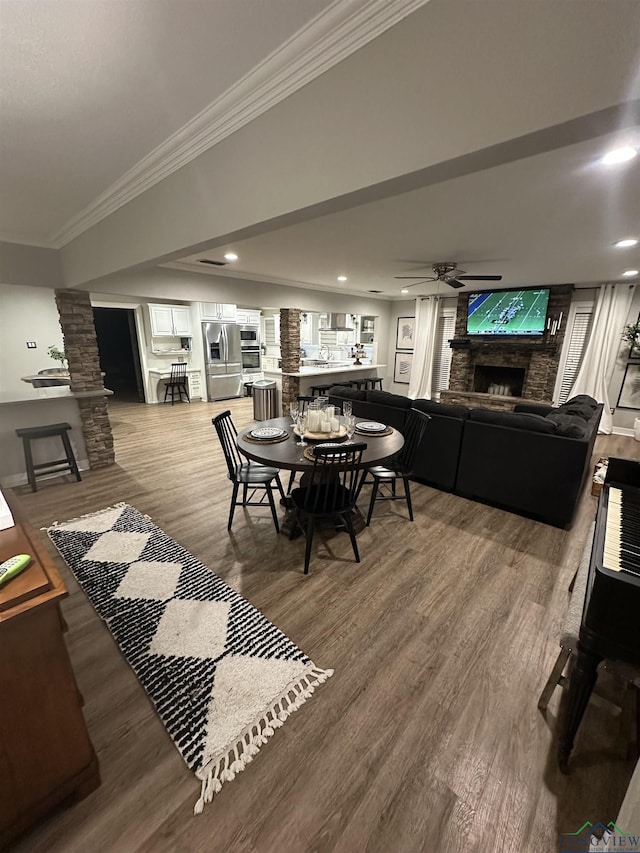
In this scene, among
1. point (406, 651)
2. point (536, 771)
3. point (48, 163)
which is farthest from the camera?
point (48, 163)

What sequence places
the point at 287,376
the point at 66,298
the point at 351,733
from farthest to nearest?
the point at 287,376 < the point at 66,298 < the point at 351,733

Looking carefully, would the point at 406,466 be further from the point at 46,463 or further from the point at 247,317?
the point at 247,317

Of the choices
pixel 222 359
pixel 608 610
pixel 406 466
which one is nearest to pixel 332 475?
pixel 406 466

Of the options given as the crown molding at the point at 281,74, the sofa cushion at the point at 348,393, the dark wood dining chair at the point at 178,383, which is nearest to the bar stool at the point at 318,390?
the sofa cushion at the point at 348,393

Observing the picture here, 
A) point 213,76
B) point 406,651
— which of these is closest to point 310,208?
point 213,76

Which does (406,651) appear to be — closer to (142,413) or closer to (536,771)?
(536,771)

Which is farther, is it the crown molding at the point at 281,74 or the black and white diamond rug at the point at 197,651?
the black and white diamond rug at the point at 197,651

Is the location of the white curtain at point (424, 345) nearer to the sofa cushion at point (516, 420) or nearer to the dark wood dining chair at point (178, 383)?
the sofa cushion at point (516, 420)

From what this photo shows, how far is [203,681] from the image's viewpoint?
1650mm

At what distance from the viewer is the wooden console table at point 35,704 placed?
0.99m

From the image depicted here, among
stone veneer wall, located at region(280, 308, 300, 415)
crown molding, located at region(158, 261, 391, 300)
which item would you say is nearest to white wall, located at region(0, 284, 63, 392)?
crown molding, located at region(158, 261, 391, 300)

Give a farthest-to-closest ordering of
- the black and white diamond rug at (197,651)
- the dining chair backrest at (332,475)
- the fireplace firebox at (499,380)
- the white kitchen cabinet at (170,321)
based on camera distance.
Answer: the white kitchen cabinet at (170,321) < the fireplace firebox at (499,380) < the dining chair backrest at (332,475) < the black and white diamond rug at (197,651)

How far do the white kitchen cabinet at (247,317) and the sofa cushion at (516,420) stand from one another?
6694 millimetres

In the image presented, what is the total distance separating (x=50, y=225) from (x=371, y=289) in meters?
5.19
